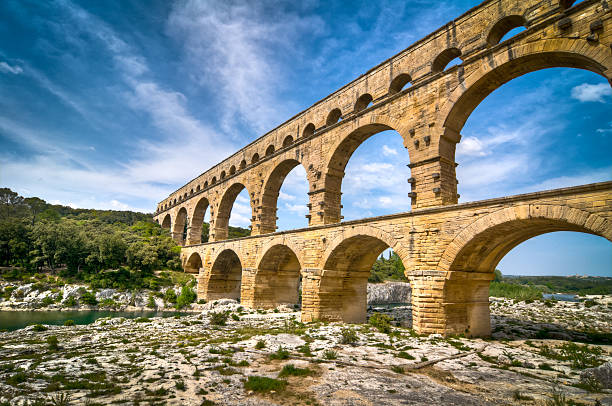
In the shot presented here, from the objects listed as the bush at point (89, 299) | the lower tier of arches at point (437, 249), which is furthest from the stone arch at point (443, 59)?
the bush at point (89, 299)

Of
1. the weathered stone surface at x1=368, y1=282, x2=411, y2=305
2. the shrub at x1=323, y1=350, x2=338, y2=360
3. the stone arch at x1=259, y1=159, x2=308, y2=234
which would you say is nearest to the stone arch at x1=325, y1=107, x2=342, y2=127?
the stone arch at x1=259, y1=159, x2=308, y2=234

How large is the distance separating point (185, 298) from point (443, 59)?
23881 millimetres

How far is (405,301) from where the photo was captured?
4878 centimetres

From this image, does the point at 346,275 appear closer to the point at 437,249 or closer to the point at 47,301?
the point at 437,249

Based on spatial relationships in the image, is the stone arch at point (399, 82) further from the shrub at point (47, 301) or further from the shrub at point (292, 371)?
the shrub at point (47, 301)

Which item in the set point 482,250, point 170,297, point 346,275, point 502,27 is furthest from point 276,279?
point 502,27

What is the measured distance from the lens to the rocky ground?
5.33 metres

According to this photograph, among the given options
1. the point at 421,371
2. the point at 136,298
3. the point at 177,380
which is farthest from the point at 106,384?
the point at 136,298

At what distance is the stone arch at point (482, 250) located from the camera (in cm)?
857

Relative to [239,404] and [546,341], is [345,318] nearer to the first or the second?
[546,341]

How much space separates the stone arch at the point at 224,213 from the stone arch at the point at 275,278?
9346 mm

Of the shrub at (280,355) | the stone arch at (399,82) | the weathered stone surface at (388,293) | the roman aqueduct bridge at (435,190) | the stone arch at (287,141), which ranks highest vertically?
the stone arch at (399,82)

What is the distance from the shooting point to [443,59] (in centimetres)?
1327

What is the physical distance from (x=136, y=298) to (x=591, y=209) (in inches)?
1171
